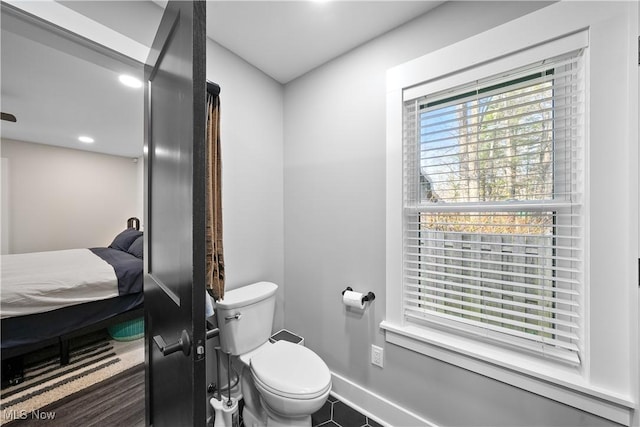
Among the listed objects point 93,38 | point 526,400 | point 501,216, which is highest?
point 93,38

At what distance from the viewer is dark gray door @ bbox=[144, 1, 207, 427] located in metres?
0.61

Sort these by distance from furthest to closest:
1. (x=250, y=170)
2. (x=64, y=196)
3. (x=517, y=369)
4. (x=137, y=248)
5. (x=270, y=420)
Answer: (x=64, y=196) < (x=137, y=248) < (x=250, y=170) < (x=270, y=420) < (x=517, y=369)

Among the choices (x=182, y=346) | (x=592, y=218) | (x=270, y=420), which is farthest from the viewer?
(x=270, y=420)

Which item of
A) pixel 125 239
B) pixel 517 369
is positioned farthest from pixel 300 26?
pixel 125 239

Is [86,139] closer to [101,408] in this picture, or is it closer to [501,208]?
[101,408]

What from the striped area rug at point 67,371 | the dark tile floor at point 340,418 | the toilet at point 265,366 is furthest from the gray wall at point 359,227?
the striped area rug at point 67,371

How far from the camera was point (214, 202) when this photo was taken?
1141mm

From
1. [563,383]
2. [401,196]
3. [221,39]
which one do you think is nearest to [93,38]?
[221,39]

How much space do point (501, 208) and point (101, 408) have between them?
260 cm

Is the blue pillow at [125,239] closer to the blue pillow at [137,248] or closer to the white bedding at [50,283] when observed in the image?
the blue pillow at [137,248]

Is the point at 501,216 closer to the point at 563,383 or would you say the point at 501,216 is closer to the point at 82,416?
the point at 563,383

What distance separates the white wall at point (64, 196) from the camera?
2.82 metres

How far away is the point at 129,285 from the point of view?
2.20 metres

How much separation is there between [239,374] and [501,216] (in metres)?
1.73
